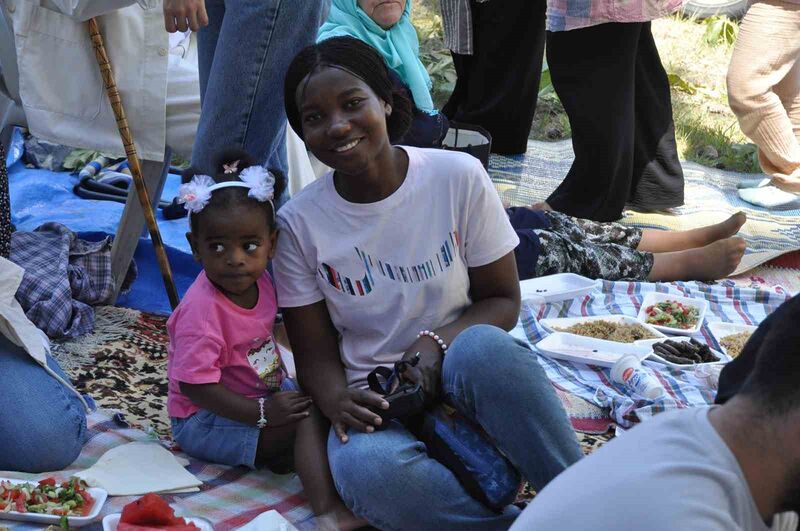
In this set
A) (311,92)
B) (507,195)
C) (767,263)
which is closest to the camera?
(311,92)

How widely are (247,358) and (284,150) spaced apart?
102 cm

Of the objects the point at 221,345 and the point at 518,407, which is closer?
the point at 518,407

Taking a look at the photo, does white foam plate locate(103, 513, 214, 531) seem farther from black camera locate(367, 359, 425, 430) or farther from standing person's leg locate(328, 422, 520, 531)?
black camera locate(367, 359, 425, 430)

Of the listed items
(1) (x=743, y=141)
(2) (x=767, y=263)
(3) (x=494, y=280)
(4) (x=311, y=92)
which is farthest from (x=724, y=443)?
(1) (x=743, y=141)

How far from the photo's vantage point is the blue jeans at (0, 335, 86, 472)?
7.82 feet

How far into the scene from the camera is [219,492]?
2.39 m

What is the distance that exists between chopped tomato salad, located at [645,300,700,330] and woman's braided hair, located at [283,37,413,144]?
1.47m

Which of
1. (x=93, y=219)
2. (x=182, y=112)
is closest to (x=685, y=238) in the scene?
(x=182, y=112)

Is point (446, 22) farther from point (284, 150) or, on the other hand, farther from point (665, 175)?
point (284, 150)

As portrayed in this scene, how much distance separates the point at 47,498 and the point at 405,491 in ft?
2.60

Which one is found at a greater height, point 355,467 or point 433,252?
point 433,252

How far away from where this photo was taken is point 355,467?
2.16 m

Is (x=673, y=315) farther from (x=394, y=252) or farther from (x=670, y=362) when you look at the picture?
(x=394, y=252)

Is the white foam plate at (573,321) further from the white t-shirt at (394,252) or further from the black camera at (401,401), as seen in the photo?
the black camera at (401,401)
